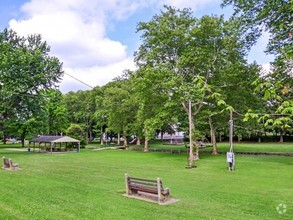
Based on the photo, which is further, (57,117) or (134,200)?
(57,117)

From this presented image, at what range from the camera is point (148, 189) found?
10031mm

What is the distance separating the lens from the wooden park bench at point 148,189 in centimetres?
962

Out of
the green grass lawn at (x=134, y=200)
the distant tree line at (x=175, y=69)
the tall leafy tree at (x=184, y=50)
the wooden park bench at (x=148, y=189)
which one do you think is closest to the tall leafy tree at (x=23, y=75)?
the distant tree line at (x=175, y=69)

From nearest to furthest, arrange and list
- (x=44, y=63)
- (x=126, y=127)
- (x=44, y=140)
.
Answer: (x=44, y=63)
(x=44, y=140)
(x=126, y=127)

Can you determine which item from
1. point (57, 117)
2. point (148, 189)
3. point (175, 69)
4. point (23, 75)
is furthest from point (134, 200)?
point (57, 117)

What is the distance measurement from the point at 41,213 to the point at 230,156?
1350 centimetres

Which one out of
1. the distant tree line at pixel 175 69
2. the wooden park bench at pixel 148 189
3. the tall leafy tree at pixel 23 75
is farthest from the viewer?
the tall leafy tree at pixel 23 75

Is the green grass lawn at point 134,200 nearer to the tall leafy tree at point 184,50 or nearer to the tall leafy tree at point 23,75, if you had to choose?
the tall leafy tree at point 184,50

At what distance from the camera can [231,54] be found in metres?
26.5

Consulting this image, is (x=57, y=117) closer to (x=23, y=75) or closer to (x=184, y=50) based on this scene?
(x=23, y=75)

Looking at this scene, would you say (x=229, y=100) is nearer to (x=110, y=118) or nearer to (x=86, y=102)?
(x=110, y=118)

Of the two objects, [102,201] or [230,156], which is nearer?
[102,201]

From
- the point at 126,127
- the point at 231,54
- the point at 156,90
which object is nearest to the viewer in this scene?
the point at 231,54

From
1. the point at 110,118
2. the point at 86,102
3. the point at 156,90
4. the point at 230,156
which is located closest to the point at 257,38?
the point at 230,156
